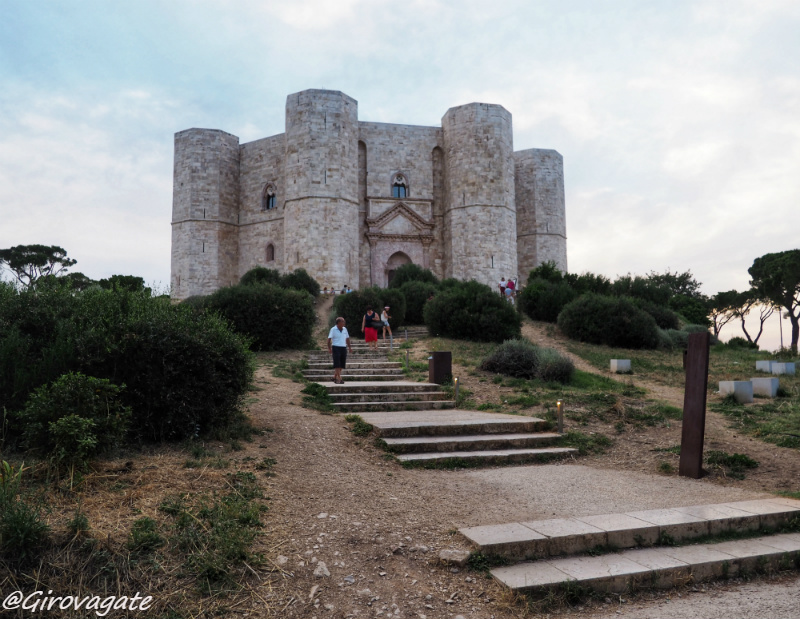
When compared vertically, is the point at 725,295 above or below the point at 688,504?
Answer: above

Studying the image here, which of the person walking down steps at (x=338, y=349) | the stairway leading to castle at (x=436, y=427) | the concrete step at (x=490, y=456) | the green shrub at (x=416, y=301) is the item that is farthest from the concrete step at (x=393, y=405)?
the green shrub at (x=416, y=301)

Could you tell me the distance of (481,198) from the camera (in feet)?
105

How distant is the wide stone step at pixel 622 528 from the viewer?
3.96 meters

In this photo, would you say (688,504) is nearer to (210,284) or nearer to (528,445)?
(528,445)

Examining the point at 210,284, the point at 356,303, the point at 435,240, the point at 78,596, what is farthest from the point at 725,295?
the point at 78,596

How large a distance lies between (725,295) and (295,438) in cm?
3875

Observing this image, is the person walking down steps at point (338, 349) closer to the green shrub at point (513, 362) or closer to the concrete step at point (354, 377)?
the concrete step at point (354, 377)

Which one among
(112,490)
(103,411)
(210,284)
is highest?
(210,284)

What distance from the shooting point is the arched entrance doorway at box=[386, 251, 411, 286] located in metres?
33.6

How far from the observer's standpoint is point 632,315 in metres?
18.0

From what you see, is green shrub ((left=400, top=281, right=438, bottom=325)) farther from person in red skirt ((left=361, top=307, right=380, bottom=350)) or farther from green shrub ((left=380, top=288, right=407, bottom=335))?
person in red skirt ((left=361, top=307, right=380, bottom=350))

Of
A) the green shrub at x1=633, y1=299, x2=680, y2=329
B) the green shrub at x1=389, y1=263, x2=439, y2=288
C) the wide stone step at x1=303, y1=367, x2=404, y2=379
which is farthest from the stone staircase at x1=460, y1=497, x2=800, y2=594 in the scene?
the green shrub at x1=389, y1=263, x2=439, y2=288

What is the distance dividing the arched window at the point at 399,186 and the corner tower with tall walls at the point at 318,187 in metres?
3.70

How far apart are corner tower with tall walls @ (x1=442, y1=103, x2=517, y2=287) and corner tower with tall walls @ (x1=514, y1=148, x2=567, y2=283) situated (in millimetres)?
5206
